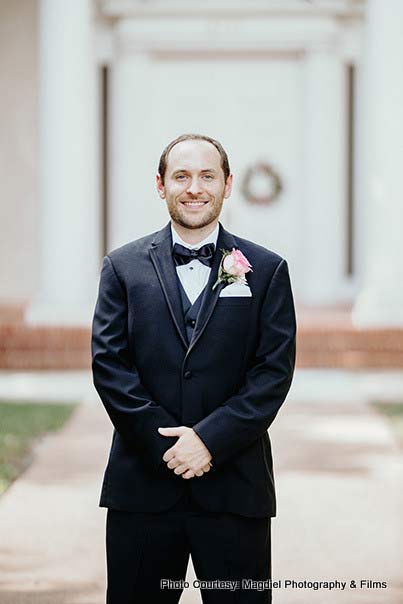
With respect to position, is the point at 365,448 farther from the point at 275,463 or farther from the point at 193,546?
the point at 193,546

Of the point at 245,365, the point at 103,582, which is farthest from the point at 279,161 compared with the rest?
the point at 245,365

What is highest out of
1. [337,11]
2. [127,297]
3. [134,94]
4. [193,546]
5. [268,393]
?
[337,11]

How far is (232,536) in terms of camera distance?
10.8 ft

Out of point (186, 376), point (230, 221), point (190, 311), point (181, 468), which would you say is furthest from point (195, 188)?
point (230, 221)

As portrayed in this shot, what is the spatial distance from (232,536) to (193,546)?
0.12 m

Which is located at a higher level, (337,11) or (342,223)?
(337,11)

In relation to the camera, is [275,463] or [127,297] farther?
[275,463]

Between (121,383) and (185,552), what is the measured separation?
544 millimetres

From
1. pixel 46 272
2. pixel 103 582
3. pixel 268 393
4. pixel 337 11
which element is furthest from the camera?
pixel 337 11

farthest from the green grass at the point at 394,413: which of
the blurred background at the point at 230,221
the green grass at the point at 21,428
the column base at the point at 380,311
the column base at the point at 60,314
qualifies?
the column base at the point at 60,314

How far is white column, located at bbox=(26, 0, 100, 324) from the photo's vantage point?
12547 millimetres

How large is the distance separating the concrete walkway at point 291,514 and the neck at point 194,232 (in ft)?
6.19

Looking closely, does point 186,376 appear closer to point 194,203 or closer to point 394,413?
point 194,203

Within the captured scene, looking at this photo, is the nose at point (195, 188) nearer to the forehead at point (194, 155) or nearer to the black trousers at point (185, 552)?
the forehead at point (194, 155)
